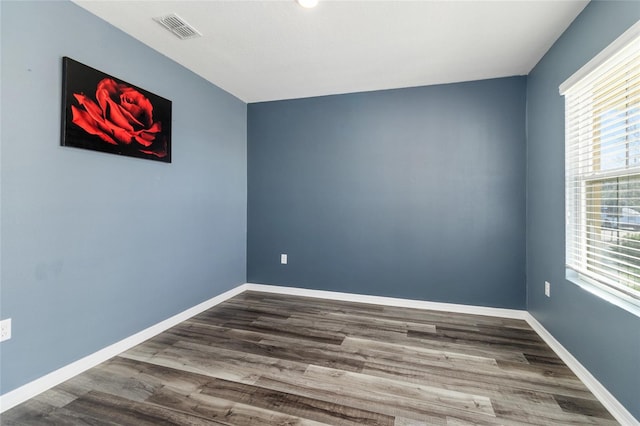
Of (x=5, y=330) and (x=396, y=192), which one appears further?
(x=396, y=192)

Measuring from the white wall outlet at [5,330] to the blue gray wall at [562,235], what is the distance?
3319mm

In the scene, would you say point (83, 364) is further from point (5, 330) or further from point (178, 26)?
point (178, 26)

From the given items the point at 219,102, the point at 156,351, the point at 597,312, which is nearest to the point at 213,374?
the point at 156,351

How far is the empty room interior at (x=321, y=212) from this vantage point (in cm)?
165

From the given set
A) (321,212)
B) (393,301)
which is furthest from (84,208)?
(393,301)

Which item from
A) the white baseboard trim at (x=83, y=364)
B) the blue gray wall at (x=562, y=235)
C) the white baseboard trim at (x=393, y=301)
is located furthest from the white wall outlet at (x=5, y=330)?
the blue gray wall at (x=562, y=235)

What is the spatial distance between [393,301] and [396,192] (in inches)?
49.6

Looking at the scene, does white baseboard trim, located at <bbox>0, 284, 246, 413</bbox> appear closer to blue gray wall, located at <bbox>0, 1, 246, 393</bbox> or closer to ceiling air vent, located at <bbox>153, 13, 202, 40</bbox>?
blue gray wall, located at <bbox>0, 1, 246, 393</bbox>

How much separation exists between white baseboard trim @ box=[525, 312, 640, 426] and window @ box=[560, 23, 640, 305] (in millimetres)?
567

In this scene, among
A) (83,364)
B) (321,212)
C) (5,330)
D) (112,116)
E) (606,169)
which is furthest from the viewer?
(321,212)

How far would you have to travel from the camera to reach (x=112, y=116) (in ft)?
7.00

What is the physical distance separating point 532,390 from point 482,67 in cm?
268

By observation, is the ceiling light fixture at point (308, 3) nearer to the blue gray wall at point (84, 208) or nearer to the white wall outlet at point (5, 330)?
the blue gray wall at point (84, 208)

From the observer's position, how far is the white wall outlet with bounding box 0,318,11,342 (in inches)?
62.7
